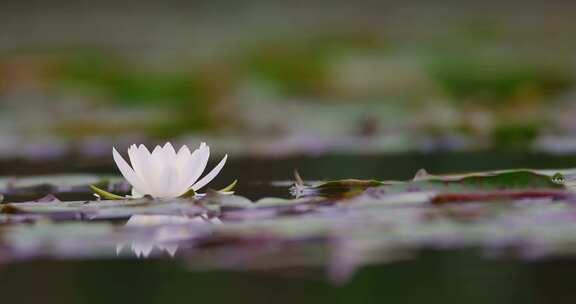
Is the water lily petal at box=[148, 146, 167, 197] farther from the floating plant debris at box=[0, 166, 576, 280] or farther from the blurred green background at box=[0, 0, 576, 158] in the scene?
the blurred green background at box=[0, 0, 576, 158]

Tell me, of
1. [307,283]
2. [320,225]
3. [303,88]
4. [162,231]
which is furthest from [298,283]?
[303,88]

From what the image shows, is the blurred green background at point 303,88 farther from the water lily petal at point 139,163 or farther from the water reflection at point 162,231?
the water reflection at point 162,231

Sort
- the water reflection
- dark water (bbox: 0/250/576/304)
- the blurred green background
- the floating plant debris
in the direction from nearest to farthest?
dark water (bbox: 0/250/576/304)
the floating plant debris
the water reflection
the blurred green background

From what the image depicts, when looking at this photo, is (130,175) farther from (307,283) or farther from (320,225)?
(307,283)

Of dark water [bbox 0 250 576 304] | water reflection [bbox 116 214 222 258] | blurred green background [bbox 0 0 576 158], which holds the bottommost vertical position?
dark water [bbox 0 250 576 304]

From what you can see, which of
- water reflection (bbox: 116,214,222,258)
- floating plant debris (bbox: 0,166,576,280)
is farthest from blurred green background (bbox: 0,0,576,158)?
water reflection (bbox: 116,214,222,258)

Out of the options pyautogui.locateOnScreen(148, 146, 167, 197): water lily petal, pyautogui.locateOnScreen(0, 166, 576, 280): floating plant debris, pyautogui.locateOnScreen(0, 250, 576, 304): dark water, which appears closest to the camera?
pyautogui.locateOnScreen(0, 250, 576, 304): dark water

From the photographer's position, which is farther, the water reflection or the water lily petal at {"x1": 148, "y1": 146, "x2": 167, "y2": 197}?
the water lily petal at {"x1": 148, "y1": 146, "x2": 167, "y2": 197}

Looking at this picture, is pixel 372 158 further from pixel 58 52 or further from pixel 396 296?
pixel 58 52
